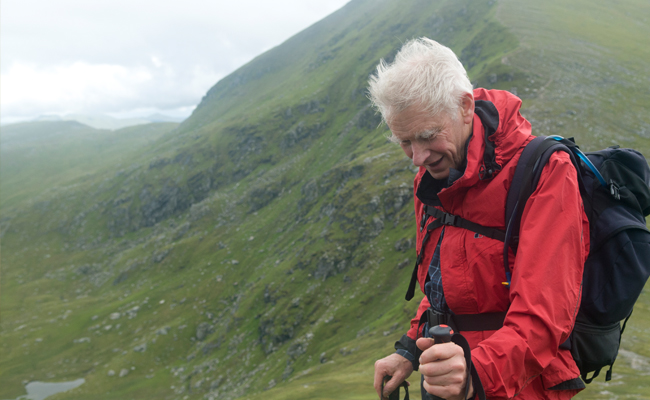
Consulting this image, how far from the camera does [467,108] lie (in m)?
3.57

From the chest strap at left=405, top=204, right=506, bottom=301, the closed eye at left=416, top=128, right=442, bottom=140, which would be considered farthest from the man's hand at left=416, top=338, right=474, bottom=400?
the closed eye at left=416, top=128, right=442, bottom=140

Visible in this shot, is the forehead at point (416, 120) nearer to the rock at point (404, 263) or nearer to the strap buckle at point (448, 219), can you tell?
the strap buckle at point (448, 219)

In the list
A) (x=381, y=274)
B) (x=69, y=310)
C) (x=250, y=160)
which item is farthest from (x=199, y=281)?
(x=250, y=160)

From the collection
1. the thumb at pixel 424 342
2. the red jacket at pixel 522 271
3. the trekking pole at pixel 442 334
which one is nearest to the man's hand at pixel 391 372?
the red jacket at pixel 522 271

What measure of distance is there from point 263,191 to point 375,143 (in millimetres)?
40431

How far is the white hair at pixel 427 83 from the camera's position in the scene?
336 cm

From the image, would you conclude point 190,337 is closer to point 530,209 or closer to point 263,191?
point 263,191

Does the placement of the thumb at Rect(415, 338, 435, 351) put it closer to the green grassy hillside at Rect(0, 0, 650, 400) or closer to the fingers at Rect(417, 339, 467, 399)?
the fingers at Rect(417, 339, 467, 399)

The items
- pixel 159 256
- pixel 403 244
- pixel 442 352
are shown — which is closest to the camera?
pixel 442 352

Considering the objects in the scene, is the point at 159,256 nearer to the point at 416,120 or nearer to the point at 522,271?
the point at 416,120

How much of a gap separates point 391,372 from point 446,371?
186 cm

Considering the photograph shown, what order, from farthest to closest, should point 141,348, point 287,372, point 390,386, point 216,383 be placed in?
point 141,348 < point 216,383 < point 287,372 < point 390,386

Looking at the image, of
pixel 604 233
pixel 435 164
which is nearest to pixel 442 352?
pixel 604 233

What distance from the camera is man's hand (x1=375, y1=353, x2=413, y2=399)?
167 inches
